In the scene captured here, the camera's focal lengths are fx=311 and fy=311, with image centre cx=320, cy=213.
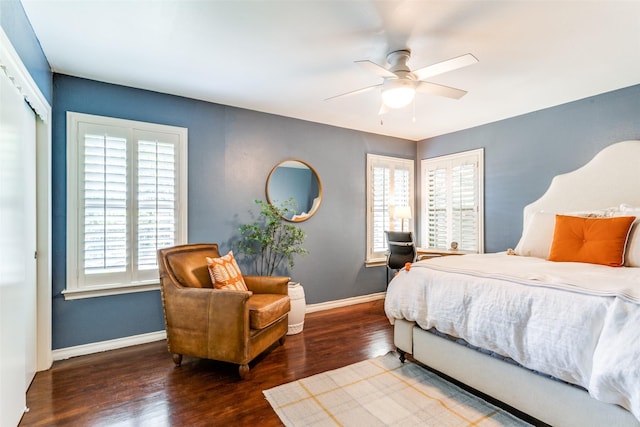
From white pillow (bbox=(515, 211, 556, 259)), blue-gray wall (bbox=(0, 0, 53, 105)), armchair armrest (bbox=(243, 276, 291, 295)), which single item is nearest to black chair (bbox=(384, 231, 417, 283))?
white pillow (bbox=(515, 211, 556, 259))

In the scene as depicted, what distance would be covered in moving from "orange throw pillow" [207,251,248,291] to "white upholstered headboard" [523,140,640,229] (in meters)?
3.39

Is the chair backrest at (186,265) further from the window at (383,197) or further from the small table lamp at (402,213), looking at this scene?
the small table lamp at (402,213)

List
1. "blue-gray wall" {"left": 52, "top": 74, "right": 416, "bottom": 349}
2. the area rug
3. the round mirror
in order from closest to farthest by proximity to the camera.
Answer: the area rug
"blue-gray wall" {"left": 52, "top": 74, "right": 416, "bottom": 349}
the round mirror

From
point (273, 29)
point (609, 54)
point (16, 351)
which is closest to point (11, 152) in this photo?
point (16, 351)

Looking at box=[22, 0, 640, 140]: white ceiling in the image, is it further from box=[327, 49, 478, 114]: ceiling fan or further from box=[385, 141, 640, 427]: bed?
box=[385, 141, 640, 427]: bed

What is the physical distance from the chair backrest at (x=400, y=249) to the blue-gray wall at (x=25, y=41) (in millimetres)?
3790

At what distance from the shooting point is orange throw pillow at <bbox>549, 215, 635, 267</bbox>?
7.55ft

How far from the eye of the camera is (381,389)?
2.18 m

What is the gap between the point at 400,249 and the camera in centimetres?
416

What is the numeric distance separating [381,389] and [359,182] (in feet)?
9.41

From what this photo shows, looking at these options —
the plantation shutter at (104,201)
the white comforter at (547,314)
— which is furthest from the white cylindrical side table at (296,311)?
the plantation shutter at (104,201)

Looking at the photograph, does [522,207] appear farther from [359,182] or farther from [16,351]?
[16,351]

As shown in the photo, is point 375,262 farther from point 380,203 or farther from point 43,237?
point 43,237

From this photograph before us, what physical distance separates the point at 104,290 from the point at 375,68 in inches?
117
